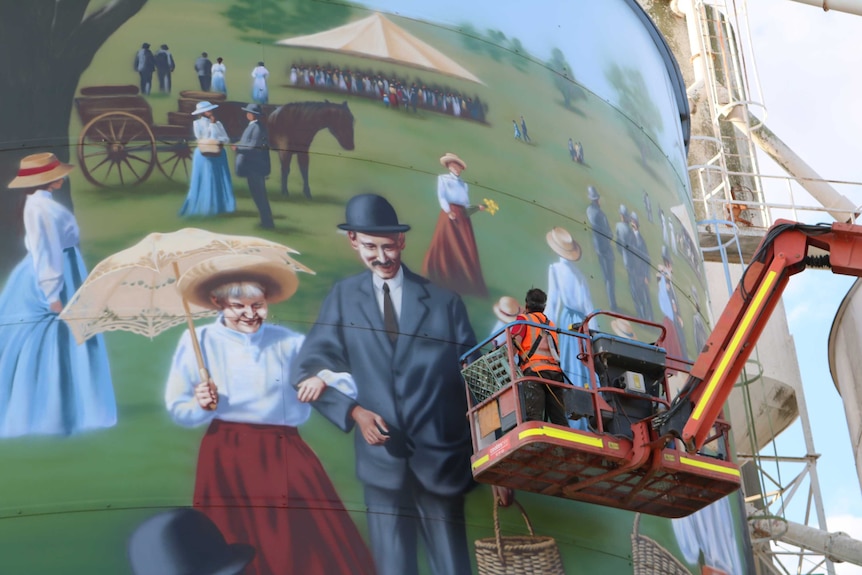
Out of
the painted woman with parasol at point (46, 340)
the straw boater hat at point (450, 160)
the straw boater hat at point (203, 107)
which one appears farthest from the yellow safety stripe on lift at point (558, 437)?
the straw boater hat at point (203, 107)

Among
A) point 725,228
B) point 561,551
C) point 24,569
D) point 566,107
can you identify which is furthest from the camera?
point 725,228

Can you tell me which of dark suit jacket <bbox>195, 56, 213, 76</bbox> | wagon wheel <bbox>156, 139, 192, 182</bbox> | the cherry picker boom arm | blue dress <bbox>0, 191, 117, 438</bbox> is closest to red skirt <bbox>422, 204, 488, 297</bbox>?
the cherry picker boom arm

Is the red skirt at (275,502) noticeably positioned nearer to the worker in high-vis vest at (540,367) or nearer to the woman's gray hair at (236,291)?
the woman's gray hair at (236,291)

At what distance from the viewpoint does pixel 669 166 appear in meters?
19.9

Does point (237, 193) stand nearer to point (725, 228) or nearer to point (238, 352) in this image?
point (238, 352)

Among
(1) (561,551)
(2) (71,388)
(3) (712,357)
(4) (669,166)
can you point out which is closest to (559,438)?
(1) (561,551)

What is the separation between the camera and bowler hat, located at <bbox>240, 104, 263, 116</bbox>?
595 inches

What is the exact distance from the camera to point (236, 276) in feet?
46.2

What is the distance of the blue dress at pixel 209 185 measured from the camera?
14.4 metres

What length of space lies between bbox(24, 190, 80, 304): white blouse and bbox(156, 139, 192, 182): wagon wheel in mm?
1056

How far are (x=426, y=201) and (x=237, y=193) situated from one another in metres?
2.08

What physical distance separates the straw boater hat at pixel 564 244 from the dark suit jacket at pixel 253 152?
3.38 m

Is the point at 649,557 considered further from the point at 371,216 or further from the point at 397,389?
the point at 371,216

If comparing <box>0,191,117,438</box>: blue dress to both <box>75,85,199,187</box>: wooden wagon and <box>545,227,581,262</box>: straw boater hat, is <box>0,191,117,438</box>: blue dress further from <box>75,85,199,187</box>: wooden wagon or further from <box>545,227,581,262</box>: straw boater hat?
<box>545,227,581,262</box>: straw boater hat
